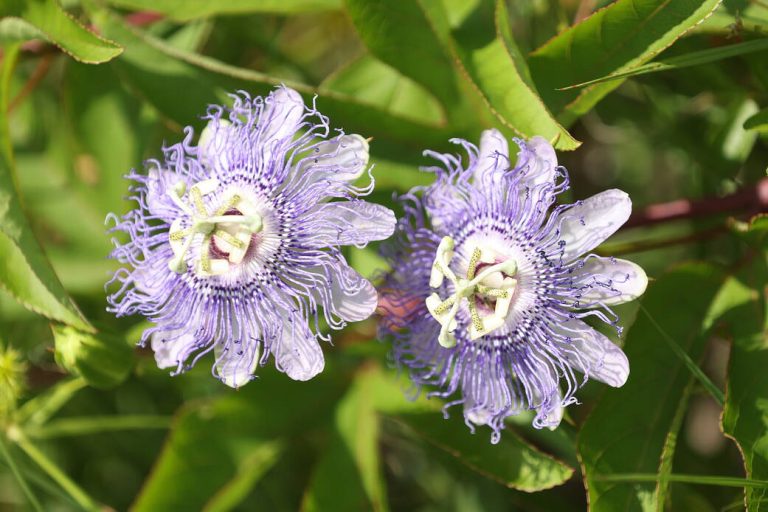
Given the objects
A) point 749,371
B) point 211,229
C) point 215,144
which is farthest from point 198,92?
point 749,371

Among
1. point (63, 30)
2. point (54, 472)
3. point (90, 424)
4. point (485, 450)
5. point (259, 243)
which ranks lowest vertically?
point (90, 424)

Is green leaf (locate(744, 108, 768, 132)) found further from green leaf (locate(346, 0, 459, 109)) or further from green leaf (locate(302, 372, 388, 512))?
green leaf (locate(302, 372, 388, 512))

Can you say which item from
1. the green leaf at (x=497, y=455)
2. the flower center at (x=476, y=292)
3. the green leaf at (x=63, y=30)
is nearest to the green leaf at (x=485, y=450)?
the green leaf at (x=497, y=455)

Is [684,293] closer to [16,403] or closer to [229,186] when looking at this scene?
[229,186]

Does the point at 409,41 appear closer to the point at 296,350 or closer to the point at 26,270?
the point at 296,350

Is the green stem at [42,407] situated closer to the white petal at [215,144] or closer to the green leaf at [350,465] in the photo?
the green leaf at [350,465]

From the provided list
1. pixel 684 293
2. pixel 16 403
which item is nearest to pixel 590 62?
pixel 684 293
